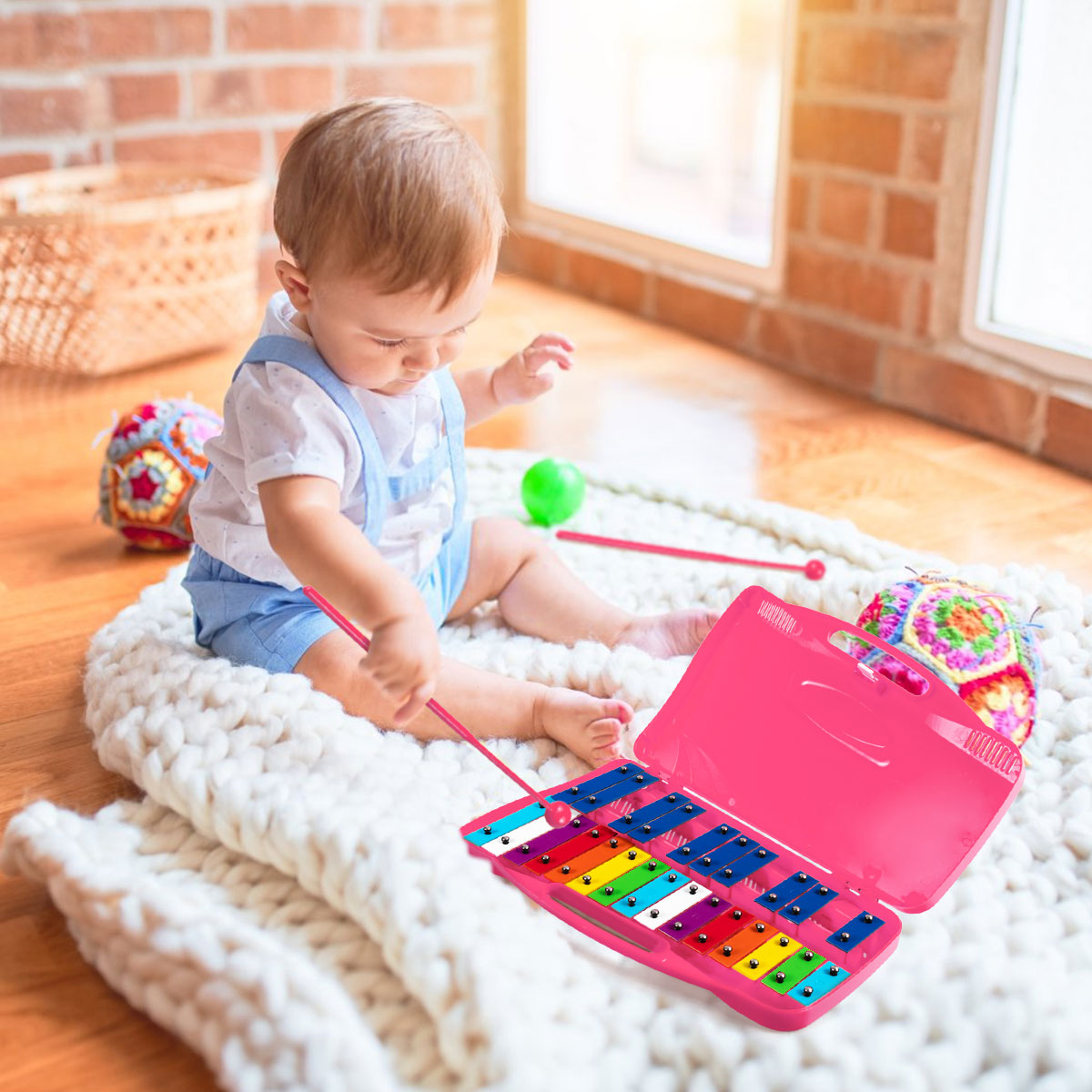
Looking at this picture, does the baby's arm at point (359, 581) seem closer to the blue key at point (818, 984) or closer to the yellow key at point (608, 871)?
the yellow key at point (608, 871)

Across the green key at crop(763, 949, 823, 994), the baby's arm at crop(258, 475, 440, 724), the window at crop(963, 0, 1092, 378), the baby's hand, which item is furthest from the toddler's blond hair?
the window at crop(963, 0, 1092, 378)

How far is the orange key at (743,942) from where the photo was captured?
0.72 m

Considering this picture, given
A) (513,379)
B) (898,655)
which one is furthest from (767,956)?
(513,379)

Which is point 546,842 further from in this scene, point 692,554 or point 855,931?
point 692,554

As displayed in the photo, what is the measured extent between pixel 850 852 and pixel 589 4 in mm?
1919

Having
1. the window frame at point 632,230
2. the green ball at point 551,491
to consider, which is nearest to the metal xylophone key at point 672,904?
the green ball at point 551,491

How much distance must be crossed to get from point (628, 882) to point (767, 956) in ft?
0.31

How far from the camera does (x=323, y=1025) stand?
0.63 metres

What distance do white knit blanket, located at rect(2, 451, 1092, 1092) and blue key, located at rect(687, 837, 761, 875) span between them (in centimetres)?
9

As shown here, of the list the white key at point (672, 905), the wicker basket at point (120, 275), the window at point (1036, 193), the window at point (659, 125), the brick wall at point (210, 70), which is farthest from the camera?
the window at point (659, 125)

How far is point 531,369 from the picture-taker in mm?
1108

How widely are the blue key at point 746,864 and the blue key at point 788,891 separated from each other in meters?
0.02

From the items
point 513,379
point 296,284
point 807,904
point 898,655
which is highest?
point 296,284

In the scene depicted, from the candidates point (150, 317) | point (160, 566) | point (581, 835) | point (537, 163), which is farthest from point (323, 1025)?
point (537, 163)
